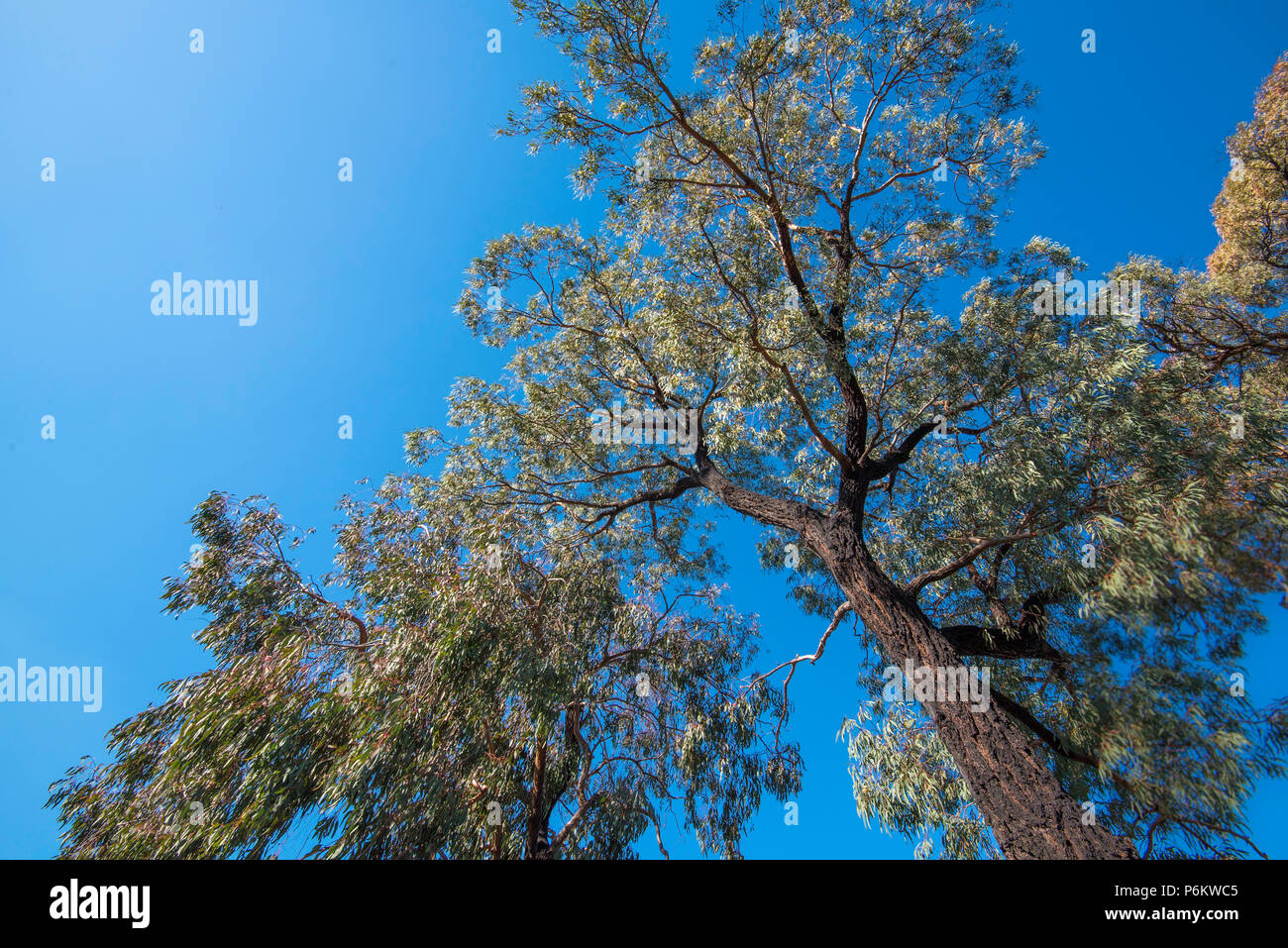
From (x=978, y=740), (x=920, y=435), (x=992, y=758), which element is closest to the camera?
(x=992, y=758)

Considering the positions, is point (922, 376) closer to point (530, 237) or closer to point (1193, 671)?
point (1193, 671)

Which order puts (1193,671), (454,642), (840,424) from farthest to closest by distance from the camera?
(840,424)
(454,642)
(1193,671)

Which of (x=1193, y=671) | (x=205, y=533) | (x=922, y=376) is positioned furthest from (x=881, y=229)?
(x=205, y=533)

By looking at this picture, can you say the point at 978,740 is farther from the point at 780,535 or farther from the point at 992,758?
the point at 780,535

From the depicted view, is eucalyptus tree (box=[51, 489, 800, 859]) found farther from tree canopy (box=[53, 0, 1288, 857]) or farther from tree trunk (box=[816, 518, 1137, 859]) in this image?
tree trunk (box=[816, 518, 1137, 859])

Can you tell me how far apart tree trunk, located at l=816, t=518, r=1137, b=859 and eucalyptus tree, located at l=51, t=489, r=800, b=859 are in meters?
2.13

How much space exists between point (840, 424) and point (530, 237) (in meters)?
4.58

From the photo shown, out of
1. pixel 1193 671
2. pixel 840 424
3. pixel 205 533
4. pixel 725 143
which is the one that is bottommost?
pixel 1193 671

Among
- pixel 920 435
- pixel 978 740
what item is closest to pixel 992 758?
pixel 978 740

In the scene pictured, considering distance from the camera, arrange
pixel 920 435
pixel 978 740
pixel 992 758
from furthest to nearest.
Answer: pixel 920 435 < pixel 978 740 < pixel 992 758

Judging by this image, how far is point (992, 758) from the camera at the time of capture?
11.0 feet

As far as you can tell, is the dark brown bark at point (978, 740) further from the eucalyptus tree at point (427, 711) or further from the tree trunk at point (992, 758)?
the eucalyptus tree at point (427, 711)

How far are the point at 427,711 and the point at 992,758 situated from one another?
12.6ft

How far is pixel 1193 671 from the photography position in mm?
2701
